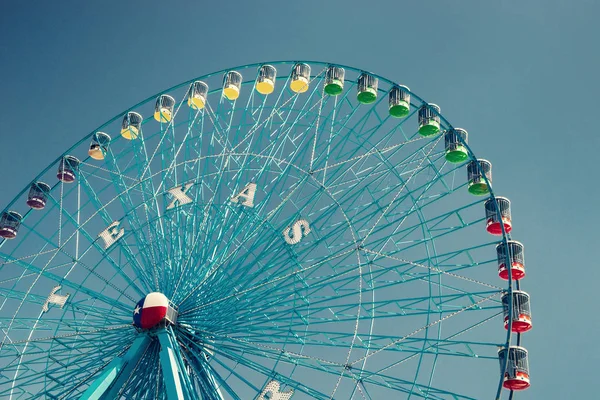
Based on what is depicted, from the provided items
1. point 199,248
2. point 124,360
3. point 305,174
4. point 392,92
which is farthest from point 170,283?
point 392,92

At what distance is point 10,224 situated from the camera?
2298 cm

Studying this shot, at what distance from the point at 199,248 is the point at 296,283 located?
249cm

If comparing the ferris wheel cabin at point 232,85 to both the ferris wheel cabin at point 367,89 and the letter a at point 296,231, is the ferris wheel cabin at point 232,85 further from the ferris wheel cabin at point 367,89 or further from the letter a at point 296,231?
the letter a at point 296,231

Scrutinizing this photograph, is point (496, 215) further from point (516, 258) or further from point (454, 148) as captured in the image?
point (454, 148)

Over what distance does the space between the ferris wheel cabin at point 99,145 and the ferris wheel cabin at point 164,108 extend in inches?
60.4

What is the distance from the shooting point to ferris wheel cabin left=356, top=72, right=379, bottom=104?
21.6 m

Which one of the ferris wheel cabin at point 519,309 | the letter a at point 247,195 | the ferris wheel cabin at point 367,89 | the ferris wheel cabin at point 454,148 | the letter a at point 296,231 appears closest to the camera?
the ferris wheel cabin at point 519,309

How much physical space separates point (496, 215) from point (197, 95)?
28.2 ft

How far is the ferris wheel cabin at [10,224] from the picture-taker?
75.1 ft

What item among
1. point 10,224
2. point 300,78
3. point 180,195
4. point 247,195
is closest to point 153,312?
point 180,195

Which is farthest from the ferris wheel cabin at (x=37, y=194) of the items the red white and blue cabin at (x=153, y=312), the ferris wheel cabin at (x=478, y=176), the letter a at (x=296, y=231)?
the ferris wheel cabin at (x=478, y=176)

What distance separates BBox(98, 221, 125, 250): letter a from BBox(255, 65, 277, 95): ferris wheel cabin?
521 centimetres

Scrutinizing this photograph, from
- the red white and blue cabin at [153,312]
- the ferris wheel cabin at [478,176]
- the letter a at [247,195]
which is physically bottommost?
the red white and blue cabin at [153,312]

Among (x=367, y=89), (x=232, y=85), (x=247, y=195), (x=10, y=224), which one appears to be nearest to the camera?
(x=247, y=195)
